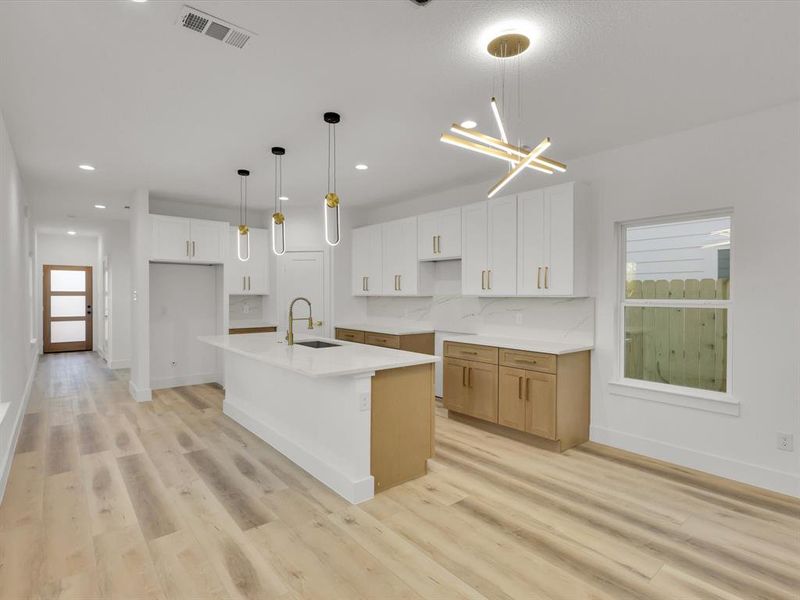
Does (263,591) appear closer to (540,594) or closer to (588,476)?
(540,594)

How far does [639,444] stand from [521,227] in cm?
219

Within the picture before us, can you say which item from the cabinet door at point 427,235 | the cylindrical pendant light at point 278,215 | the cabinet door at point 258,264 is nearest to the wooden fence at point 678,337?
the cabinet door at point 427,235

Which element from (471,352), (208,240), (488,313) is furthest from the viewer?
(208,240)

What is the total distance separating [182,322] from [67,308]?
5.80m

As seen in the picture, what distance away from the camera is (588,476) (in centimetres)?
332

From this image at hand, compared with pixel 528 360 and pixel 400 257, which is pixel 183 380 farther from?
pixel 528 360

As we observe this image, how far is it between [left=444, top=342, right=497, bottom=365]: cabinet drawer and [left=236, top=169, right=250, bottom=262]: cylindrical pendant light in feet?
7.62

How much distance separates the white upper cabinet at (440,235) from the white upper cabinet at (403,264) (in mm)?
145

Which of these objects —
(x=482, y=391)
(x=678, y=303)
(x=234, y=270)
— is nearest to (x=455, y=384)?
Result: (x=482, y=391)

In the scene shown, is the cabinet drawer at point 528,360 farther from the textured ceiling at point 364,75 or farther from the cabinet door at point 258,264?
the cabinet door at point 258,264

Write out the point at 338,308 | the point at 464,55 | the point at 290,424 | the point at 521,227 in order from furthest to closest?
1. the point at 338,308
2. the point at 521,227
3. the point at 290,424
4. the point at 464,55

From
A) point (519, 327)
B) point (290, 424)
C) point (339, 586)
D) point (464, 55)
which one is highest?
point (464, 55)

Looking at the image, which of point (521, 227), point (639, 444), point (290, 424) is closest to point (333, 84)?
point (521, 227)

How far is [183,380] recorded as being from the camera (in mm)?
6500
